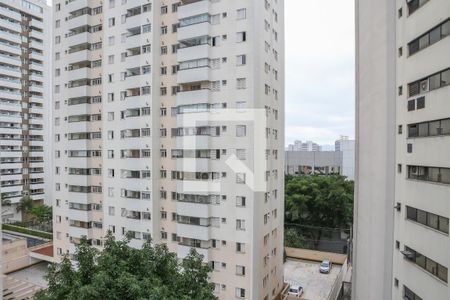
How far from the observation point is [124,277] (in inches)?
371

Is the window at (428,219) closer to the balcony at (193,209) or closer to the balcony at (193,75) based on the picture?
the balcony at (193,209)

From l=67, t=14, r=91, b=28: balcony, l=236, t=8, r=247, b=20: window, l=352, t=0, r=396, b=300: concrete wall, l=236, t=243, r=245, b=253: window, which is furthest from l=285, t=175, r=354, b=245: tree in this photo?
l=67, t=14, r=91, b=28: balcony

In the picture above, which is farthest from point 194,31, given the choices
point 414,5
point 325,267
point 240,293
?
point 325,267

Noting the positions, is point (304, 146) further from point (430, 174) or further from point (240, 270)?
point (430, 174)

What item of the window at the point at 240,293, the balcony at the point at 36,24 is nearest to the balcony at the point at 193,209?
the window at the point at 240,293

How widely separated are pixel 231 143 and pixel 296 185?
17.6 metres

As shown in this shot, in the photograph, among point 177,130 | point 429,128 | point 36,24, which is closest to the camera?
point 429,128

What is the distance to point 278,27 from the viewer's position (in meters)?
20.1

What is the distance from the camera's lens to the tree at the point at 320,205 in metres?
30.2

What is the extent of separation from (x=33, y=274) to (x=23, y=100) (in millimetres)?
26301

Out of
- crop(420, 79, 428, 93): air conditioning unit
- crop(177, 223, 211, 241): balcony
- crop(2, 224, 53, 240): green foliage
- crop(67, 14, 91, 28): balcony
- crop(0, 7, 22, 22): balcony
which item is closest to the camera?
crop(420, 79, 428, 93): air conditioning unit

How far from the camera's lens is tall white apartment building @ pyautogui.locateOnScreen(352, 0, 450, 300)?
816 centimetres

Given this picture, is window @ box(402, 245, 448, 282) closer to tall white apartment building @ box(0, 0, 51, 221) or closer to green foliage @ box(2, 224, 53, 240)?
green foliage @ box(2, 224, 53, 240)

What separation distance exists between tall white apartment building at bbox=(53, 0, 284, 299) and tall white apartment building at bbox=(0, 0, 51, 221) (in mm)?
20715
